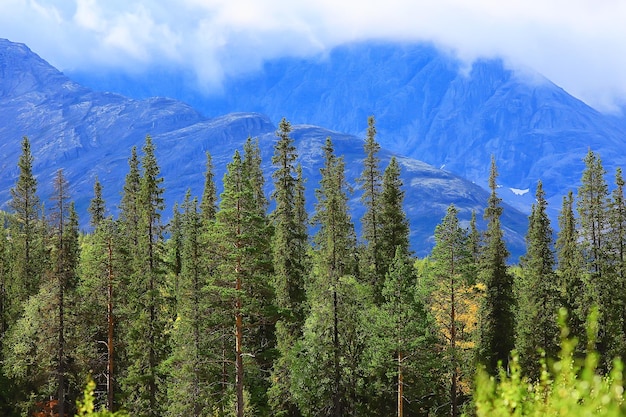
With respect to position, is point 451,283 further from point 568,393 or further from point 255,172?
point 568,393

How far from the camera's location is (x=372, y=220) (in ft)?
148

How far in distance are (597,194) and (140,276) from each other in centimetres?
3961

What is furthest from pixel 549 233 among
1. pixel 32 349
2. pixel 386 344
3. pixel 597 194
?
pixel 32 349

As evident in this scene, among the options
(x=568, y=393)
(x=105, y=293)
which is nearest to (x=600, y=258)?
(x=105, y=293)

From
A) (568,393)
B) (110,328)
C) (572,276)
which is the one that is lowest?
(568,393)

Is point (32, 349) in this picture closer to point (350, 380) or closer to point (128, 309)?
point (128, 309)

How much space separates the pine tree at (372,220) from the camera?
144 feet

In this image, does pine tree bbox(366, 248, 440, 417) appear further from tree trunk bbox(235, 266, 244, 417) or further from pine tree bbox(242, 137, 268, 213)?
pine tree bbox(242, 137, 268, 213)

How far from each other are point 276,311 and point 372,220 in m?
14.8

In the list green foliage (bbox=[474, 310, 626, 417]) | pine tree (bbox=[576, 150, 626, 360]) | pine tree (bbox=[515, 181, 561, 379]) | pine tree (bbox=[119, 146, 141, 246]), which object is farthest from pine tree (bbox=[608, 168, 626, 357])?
green foliage (bbox=[474, 310, 626, 417])

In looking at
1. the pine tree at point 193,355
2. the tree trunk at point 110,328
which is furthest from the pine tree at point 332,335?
the tree trunk at point 110,328

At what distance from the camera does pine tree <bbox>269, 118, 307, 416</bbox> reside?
3885 centimetres

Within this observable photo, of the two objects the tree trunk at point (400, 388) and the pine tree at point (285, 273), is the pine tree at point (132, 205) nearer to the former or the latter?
the pine tree at point (285, 273)

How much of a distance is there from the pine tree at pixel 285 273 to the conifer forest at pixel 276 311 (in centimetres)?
13
